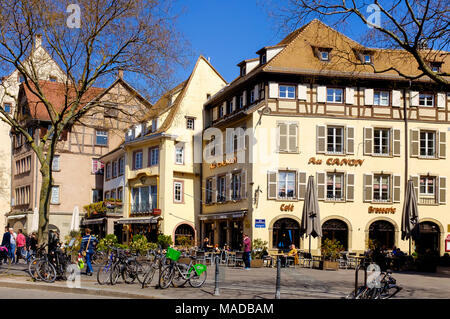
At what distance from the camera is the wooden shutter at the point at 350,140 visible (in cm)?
3791

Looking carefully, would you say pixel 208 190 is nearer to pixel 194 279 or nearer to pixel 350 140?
pixel 350 140

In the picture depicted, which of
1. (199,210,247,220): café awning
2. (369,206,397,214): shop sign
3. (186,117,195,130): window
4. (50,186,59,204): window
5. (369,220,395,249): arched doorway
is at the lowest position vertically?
(369,220,395,249): arched doorway

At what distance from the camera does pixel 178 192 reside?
44.8 m

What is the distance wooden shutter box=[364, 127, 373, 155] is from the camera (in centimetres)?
3800

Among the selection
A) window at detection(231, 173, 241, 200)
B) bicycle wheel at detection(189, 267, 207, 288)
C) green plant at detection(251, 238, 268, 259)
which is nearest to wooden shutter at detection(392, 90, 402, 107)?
window at detection(231, 173, 241, 200)

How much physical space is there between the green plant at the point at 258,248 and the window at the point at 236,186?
3988 millimetres

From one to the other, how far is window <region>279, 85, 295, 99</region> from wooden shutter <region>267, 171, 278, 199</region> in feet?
14.6

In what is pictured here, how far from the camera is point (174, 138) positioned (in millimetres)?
44844

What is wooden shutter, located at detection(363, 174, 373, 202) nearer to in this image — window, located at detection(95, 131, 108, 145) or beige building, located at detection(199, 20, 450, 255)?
beige building, located at detection(199, 20, 450, 255)

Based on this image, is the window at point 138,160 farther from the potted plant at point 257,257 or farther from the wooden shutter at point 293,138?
the potted plant at point 257,257

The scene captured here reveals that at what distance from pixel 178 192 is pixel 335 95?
13.0m

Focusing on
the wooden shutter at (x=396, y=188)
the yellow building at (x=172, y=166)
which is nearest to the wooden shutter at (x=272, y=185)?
the wooden shutter at (x=396, y=188)
